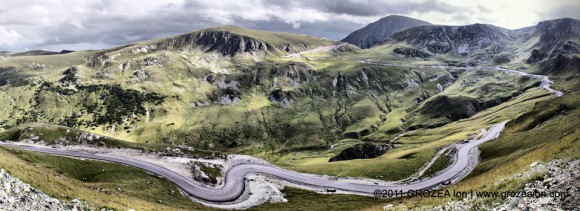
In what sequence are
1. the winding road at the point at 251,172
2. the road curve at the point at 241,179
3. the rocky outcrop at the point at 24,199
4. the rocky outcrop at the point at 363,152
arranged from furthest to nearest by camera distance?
the rocky outcrop at the point at 363,152, the winding road at the point at 251,172, the road curve at the point at 241,179, the rocky outcrop at the point at 24,199

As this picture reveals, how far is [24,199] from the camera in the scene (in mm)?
26172

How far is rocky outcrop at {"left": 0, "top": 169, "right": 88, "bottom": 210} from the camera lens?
79.7 ft

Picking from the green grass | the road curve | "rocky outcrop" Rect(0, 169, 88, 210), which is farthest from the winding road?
"rocky outcrop" Rect(0, 169, 88, 210)

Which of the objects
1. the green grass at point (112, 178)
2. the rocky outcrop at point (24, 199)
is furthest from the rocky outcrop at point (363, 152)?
the rocky outcrop at point (24, 199)

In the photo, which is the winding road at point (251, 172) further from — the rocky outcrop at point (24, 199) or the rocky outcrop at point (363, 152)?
the rocky outcrop at point (363, 152)

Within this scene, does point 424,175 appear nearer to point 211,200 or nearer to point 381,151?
point 211,200

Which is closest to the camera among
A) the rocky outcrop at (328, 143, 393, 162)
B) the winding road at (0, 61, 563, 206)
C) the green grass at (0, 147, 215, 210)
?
the green grass at (0, 147, 215, 210)

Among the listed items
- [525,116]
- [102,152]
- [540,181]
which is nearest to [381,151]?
[525,116]

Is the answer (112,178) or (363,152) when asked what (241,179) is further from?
(363,152)

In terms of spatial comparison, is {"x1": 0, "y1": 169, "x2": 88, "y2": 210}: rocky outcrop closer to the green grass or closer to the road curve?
the green grass

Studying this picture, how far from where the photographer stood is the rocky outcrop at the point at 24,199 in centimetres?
2430

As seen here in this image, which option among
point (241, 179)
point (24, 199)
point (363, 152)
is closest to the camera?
point (24, 199)

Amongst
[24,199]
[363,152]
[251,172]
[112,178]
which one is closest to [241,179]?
[251,172]

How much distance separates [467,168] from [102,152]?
117809 millimetres
